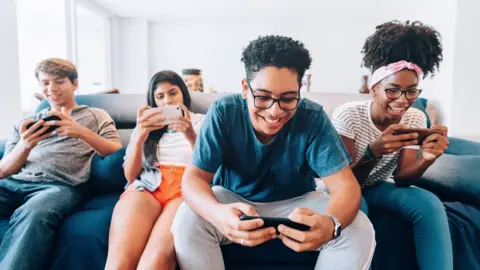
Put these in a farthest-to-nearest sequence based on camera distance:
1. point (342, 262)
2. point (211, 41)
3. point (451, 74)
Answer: point (211, 41)
point (451, 74)
point (342, 262)

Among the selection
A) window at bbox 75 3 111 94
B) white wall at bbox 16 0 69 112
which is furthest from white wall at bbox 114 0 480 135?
white wall at bbox 16 0 69 112

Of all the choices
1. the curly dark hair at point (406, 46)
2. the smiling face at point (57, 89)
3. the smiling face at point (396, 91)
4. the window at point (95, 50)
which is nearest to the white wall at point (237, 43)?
the window at point (95, 50)

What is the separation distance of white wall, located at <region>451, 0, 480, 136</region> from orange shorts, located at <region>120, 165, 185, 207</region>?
2738 mm

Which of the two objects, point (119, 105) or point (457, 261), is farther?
point (119, 105)

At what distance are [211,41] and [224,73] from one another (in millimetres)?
524

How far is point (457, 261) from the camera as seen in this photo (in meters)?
1.28

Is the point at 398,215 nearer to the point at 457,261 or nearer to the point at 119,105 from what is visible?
the point at 457,261

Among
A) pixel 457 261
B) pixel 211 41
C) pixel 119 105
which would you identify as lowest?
pixel 457 261

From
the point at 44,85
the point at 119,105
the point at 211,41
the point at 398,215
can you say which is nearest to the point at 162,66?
the point at 211,41

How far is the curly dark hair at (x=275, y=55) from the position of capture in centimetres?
103

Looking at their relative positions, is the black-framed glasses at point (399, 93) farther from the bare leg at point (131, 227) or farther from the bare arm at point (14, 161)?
the bare arm at point (14, 161)

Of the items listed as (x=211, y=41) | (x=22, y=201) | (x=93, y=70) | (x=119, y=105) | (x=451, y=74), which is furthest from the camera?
(x=211, y=41)

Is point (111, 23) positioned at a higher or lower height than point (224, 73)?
higher

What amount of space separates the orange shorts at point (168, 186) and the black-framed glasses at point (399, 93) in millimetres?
885
